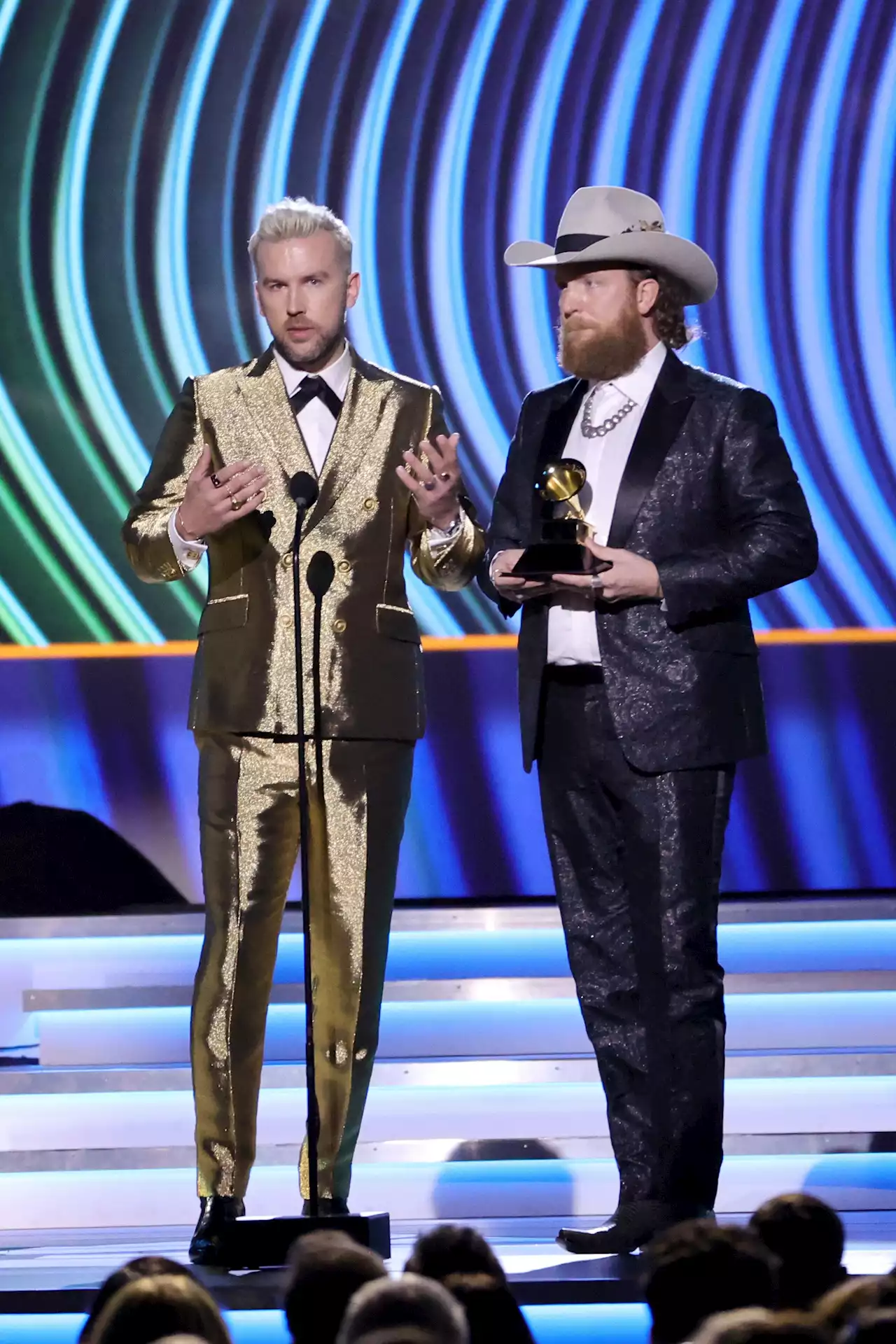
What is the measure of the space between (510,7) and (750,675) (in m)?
3.10

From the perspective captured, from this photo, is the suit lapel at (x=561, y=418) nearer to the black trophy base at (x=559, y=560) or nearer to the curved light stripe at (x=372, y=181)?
the black trophy base at (x=559, y=560)

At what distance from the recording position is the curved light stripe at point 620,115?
592cm

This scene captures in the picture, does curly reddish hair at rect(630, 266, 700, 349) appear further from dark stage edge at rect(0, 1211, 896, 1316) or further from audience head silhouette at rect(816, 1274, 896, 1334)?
audience head silhouette at rect(816, 1274, 896, 1334)

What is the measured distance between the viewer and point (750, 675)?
140 inches

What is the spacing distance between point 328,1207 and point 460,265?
3.35 meters

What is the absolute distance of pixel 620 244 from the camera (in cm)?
352

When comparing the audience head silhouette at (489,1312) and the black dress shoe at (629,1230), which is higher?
the audience head silhouette at (489,1312)

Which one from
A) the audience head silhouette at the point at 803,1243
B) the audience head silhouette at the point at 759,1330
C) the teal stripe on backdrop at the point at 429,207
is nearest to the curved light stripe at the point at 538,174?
the teal stripe on backdrop at the point at 429,207

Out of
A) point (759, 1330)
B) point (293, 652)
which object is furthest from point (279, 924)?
point (759, 1330)

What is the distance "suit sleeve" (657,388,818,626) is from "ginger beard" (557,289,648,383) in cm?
21

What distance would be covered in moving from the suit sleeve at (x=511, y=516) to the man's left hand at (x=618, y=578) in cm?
23

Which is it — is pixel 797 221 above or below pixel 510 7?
below

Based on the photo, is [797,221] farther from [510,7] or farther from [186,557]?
[186,557]

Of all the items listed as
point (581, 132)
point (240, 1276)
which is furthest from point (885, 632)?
point (240, 1276)
